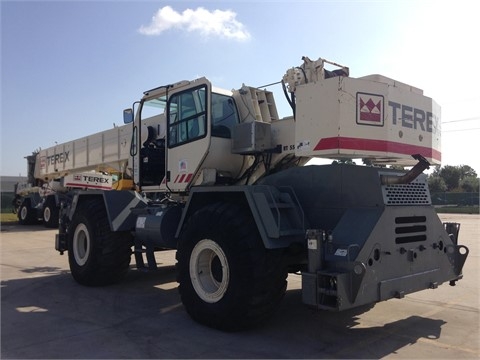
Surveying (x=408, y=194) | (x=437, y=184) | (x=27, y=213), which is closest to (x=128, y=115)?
(x=408, y=194)

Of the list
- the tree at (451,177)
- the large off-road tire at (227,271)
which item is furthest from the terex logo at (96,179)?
the tree at (451,177)

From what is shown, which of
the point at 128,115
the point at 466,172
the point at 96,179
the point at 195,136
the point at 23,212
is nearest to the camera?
the point at 195,136

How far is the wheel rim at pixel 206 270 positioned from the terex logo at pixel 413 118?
107 inches

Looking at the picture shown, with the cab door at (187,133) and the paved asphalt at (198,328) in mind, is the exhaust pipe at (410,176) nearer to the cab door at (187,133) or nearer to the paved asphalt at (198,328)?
the paved asphalt at (198,328)

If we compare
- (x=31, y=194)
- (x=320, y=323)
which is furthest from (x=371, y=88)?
(x=31, y=194)

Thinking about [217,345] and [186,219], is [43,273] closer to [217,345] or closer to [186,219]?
[186,219]

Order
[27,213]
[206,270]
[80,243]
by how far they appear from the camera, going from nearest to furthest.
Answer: [206,270] → [80,243] → [27,213]

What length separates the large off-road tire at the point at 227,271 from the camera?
5.09 meters

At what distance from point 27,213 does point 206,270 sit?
21.2 m

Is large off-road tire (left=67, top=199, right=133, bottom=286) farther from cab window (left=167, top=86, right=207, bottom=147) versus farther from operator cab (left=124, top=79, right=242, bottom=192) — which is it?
cab window (left=167, top=86, right=207, bottom=147)

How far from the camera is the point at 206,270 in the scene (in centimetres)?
593

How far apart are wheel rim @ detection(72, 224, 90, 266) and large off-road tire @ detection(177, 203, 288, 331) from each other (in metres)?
3.39

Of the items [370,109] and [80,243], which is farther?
[80,243]

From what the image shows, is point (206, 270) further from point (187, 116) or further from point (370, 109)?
point (370, 109)
